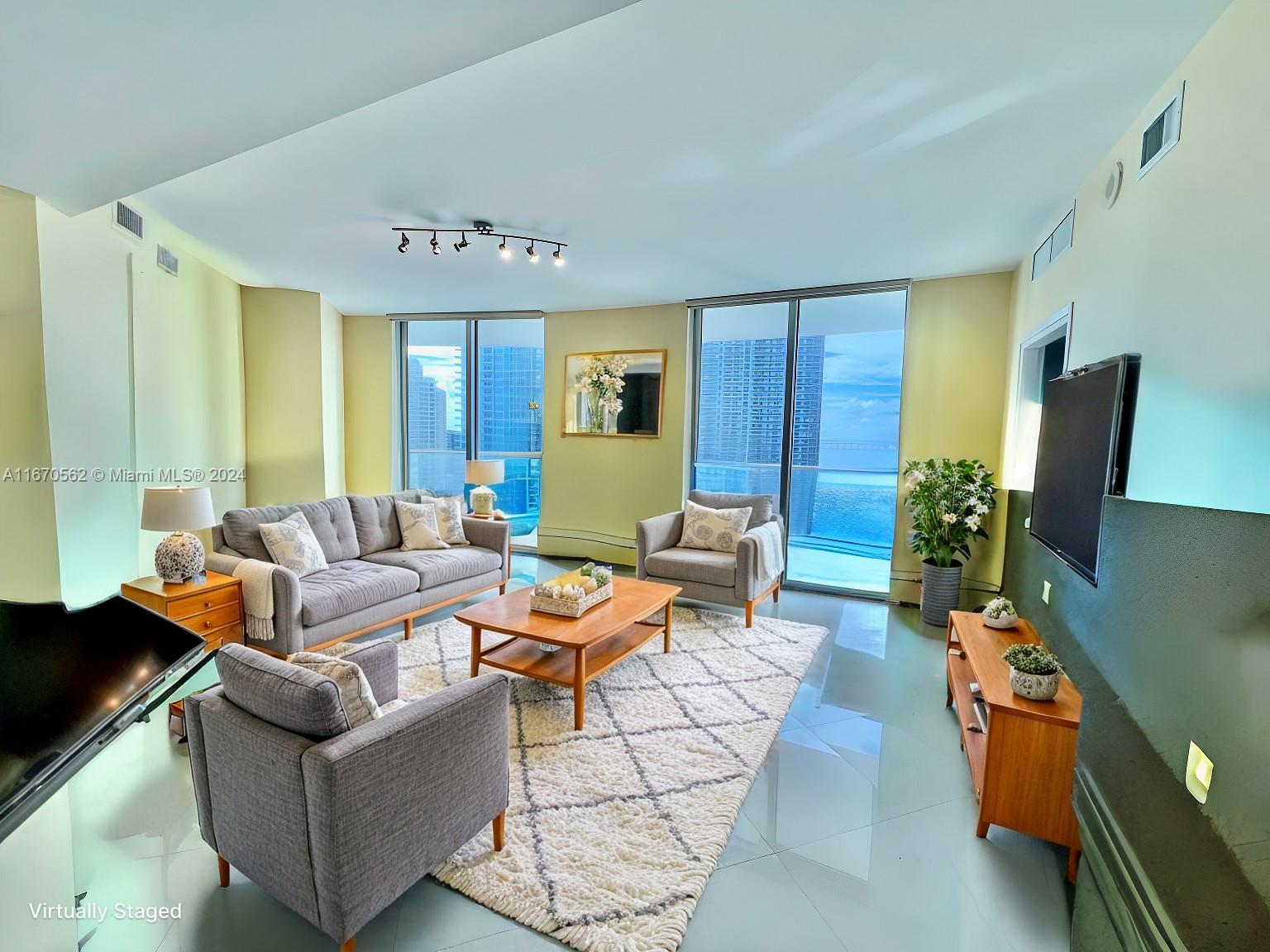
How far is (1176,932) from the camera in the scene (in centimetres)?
73

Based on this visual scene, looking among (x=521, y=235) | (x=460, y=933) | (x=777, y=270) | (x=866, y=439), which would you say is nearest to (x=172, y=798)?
(x=460, y=933)

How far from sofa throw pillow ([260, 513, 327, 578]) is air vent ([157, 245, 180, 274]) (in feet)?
6.35

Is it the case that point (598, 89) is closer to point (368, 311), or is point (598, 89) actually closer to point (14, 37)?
point (14, 37)

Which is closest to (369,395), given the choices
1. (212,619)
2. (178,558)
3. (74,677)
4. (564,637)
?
(178,558)

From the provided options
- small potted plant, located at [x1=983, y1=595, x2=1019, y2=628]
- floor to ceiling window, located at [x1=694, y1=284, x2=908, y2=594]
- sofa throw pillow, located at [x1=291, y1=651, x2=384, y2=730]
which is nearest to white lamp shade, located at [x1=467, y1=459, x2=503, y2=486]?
floor to ceiling window, located at [x1=694, y1=284, x2=908, y2=594]

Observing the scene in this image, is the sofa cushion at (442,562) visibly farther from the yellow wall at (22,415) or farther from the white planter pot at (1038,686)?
the white planter pot at (1038,686)

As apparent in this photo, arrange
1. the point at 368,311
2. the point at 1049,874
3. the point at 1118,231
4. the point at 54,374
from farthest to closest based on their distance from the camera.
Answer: the point at 368,311 → the point at 54,374 → the point at 1118,231 → the point at 1049,874

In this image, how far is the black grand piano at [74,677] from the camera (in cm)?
90

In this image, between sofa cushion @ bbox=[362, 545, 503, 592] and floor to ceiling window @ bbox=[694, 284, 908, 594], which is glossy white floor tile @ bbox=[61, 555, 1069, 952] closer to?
sofa cushion @ bbox=[362, 545, 503, 592]

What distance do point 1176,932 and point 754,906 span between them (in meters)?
1.22

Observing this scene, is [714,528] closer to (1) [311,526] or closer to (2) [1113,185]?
(1) [311,526]

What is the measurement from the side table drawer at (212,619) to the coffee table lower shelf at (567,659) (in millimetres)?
1337

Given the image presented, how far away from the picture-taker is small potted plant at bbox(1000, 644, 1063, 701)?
1.95 m

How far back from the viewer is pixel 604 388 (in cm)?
574
